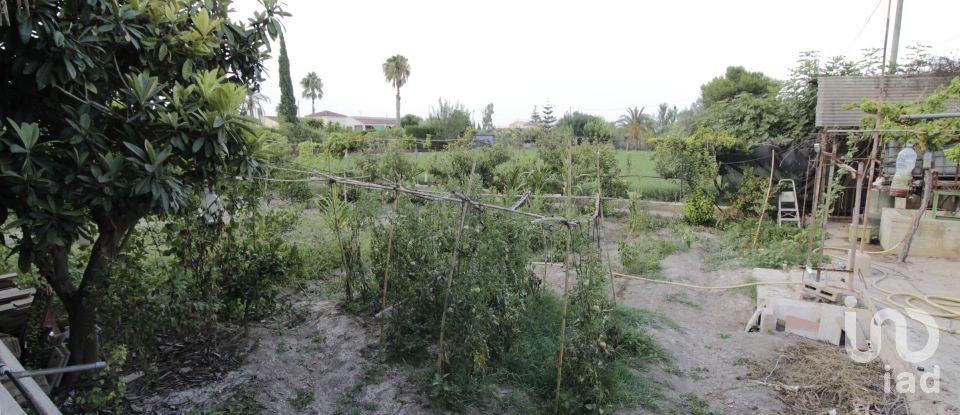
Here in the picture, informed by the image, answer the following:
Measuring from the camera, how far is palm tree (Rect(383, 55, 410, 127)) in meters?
36.0

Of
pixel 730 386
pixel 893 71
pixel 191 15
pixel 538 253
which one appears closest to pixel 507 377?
pixel 730 386

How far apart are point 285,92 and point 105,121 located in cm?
2637

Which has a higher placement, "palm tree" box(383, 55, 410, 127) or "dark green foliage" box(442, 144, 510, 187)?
"palm tree" box(383, 55, 410, 127)

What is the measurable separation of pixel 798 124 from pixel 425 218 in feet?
33.1

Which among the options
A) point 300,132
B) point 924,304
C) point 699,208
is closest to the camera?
point 924,304

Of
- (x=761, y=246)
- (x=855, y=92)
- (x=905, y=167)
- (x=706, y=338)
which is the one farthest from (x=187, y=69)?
(x=855, y=92)

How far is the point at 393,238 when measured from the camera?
14.1ft

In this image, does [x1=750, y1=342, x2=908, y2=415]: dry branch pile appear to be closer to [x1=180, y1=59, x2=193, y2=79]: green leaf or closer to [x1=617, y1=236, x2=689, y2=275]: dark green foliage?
[x1=617, y1=236, x2=689, y2=275]: dark green foliage

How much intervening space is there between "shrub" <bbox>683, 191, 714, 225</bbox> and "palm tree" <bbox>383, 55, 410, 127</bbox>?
28.2 meters

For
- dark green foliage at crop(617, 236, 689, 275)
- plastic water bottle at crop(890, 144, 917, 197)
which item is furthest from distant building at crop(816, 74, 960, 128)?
plastic water bottle at crop(890, 144, 917, 197)

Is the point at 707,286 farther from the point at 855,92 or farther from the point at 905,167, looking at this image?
the point at 855,92

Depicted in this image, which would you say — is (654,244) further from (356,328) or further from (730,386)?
(356,328)

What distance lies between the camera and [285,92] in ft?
88.2

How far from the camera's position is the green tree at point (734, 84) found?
2402 centimetres
